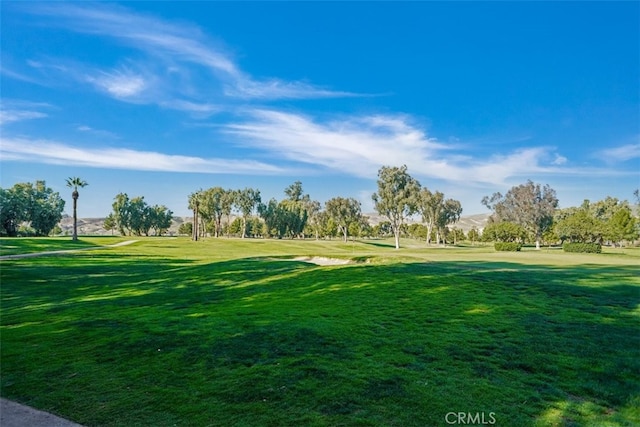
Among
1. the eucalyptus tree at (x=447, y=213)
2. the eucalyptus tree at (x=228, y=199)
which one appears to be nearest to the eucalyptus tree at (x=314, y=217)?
the eucalyptus tree at (x=228, y=199)

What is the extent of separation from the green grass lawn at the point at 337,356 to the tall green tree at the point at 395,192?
60.6 meters

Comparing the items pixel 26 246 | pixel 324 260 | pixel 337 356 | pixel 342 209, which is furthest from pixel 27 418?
pixel 342 209

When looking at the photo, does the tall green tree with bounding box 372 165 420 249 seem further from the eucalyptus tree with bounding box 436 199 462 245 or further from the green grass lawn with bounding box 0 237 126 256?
the green grass lawn with bounding box 0 237 126 256

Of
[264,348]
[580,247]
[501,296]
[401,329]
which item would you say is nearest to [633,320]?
[501,296]

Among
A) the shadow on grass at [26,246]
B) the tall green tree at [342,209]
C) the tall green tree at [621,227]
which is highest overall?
the tall green tree at [342,209]

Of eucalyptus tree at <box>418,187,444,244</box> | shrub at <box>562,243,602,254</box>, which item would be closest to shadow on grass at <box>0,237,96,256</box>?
shrub at <box>562,243,602,254</box>

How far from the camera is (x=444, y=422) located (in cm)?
486

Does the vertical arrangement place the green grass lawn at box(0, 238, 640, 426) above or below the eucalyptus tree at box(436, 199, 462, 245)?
below

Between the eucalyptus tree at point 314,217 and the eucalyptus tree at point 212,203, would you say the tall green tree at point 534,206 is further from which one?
the eucalyptus tree at point 212,203

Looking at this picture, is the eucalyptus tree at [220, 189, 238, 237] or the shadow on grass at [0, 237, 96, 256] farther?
the eucalyptus tree at [220, 189, 238, 237]

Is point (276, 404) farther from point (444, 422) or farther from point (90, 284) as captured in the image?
point (90, 284)

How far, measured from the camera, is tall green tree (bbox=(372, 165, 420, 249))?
74.4 m

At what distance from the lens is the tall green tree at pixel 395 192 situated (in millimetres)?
74375

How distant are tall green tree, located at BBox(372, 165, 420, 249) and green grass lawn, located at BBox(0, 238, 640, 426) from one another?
2385 inches
